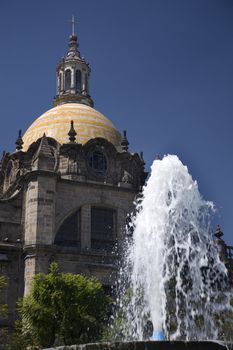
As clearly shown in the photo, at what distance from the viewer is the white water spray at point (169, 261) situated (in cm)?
2392

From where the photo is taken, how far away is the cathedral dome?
46375mm

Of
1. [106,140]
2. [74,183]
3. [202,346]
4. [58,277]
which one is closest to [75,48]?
[106,140]

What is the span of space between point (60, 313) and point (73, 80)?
32.8 meters

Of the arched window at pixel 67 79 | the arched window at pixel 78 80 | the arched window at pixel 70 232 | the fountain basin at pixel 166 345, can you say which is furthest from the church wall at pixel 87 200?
the fountain basin at pixel 166 345

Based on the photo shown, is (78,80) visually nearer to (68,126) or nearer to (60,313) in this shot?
(68,126)

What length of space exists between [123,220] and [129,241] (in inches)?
68.5

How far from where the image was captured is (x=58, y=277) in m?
28.0

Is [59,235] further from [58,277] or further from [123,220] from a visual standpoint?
[58,277]

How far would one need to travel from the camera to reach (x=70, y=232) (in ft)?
131

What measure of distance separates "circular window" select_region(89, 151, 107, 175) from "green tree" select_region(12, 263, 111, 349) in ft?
55.6

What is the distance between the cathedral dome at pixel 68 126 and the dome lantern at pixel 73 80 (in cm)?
535

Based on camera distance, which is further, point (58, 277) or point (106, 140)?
point (106, 140)

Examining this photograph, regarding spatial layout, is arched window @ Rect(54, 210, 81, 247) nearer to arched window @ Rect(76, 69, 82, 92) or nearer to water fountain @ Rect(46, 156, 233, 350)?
water fountain @ Rect(46, 156, 233, 350)

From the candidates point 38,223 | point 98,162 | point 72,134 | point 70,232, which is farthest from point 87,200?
point 72,134
